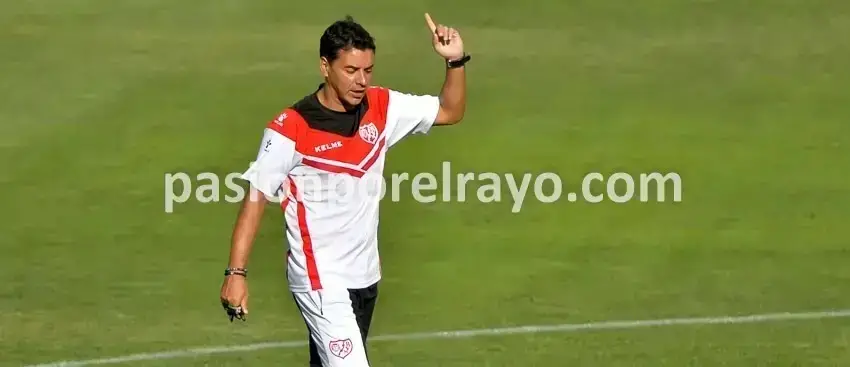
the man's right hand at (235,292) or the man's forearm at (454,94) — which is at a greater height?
the man's forearm at (454,94)

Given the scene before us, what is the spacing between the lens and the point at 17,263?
12.7 m

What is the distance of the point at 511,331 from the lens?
10.9 metres

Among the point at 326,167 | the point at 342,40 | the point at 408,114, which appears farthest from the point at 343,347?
the point at 342,40

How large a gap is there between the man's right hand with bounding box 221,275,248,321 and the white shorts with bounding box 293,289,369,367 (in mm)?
430

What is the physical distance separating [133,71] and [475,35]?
14.8 feet

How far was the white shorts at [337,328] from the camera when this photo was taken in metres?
7.39

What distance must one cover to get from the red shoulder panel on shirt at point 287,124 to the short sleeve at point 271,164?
0.02 m

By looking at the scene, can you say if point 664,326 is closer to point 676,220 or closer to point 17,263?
point 676,220

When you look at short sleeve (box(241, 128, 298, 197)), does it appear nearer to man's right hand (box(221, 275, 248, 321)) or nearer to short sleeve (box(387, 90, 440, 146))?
man's right hand (box(221, 275, 248, 321))

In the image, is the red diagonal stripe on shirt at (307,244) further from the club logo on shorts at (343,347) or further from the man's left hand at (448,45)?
the man's left hand at (448,45)

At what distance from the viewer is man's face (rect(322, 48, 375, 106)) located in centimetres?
729

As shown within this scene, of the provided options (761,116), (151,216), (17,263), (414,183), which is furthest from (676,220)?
(17,263)

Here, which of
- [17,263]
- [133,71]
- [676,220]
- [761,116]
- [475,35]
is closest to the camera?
[17,263]

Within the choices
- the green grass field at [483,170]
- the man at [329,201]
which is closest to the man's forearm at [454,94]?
the man at [329,201]
